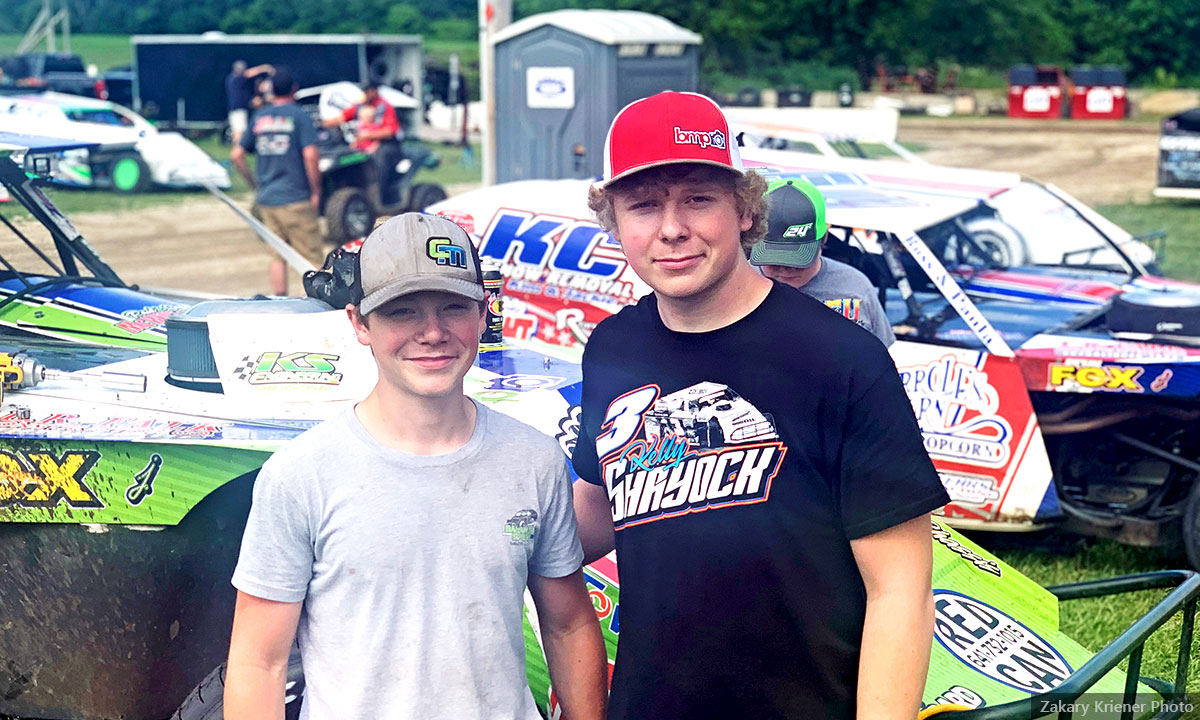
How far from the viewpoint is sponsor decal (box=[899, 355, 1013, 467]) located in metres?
5.55

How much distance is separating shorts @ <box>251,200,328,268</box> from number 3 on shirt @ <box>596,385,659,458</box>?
28.5 ft

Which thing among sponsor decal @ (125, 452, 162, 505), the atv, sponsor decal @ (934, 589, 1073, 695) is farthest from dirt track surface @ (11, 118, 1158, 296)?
sponsor decal @ (934, 589, 1073, 695)

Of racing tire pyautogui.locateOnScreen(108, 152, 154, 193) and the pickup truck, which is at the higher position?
the pickup truck

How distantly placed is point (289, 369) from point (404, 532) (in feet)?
5.37

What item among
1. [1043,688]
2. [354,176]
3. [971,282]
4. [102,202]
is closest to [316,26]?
[102,202]

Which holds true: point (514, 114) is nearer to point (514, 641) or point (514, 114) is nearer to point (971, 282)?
point (971, 282)

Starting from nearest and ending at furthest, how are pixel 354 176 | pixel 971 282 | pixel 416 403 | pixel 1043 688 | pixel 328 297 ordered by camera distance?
pixel 416 403 → pixel 1043 688 → pixel 328 297 → pixel 971 282 → pixel 354 176

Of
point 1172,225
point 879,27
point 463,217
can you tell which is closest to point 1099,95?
point 879,27

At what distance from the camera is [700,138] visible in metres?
2.04

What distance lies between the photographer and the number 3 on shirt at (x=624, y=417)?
2086 millimetres

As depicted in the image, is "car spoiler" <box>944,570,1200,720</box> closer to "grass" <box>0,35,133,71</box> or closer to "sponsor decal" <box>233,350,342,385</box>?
"sponsor decal" <box>233,350,342,385</box>

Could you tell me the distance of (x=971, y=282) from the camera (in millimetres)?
6980

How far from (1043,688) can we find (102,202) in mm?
17426

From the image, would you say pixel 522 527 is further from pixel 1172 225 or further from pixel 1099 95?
pixel 1099 95
